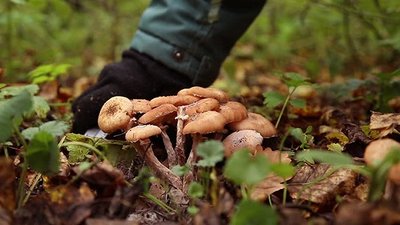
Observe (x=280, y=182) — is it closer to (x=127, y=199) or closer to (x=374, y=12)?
(x=127, y=199)

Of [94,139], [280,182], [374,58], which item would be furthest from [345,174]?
[374,58]

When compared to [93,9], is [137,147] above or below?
above

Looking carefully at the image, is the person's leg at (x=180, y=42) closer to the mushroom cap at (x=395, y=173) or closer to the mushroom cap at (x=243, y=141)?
the mushroom cap at (x=243, y=141)

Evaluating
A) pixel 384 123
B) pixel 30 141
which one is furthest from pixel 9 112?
pixel 384 123

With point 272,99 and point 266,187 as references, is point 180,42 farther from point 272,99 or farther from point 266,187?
point 266,187

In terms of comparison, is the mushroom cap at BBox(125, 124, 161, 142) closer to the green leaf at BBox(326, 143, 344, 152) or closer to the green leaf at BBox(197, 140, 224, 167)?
the green leaf at BBox(197, 140, 224, 167)

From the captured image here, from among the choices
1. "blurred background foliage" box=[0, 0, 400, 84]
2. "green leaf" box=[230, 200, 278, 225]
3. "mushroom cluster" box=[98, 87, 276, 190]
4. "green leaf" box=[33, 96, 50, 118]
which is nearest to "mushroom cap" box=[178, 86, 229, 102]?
"mushroom cluster" box=[98, 87, 276, 190]
